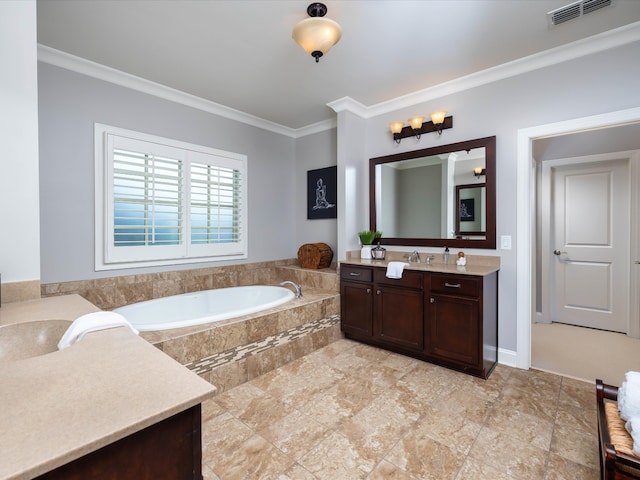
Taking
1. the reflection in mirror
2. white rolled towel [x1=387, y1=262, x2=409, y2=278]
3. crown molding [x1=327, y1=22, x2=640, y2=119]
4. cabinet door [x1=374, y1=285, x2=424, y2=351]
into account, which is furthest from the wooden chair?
crown molding [x1=327, y1=22, x2=640, y2=119]

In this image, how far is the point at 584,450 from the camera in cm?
171

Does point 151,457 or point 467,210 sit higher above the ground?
point 467,210

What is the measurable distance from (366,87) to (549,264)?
3223 millimetres

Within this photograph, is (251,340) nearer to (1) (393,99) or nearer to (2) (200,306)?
(2) (200,306)

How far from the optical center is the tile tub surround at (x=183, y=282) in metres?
2.72

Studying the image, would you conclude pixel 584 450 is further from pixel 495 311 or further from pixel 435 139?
pixel 435 139

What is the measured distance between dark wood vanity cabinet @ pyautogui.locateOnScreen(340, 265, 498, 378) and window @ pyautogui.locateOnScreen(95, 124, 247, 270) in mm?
1572

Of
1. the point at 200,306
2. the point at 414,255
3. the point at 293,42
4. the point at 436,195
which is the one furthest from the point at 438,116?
the point at 200,306

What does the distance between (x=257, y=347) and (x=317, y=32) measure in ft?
7.46

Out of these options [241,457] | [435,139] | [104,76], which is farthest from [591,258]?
[104,76]

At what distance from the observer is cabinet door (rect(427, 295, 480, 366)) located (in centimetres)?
253

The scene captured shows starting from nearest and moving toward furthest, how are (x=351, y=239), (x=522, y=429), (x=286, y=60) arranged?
(x=522, y=429), (x=286, y=60), (x=351, y=239)

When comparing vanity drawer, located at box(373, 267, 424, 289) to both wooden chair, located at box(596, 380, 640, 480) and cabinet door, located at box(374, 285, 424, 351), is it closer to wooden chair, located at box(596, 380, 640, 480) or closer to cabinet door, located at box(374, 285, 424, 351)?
cabinet door, located at box(374, 285, 424, 351)

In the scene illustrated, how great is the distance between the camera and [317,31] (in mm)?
1891
